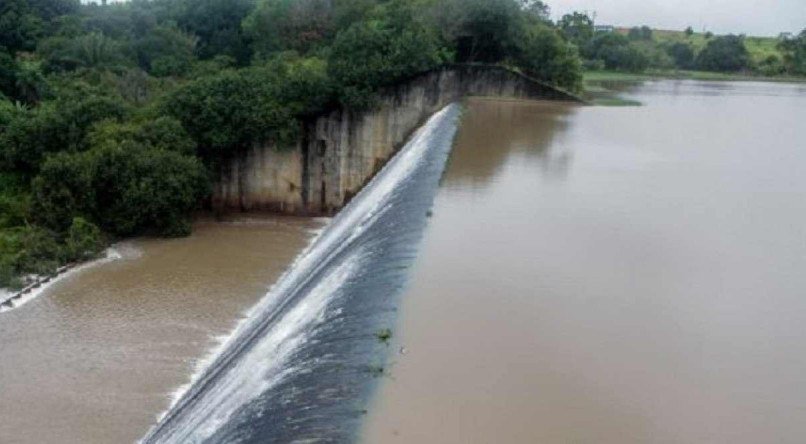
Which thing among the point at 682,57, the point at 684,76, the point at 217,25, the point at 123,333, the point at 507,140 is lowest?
the point at 123,333

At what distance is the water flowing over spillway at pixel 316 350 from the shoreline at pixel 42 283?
4.18 m

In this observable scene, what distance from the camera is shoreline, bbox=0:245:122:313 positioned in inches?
518

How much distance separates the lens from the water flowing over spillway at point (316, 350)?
5672 millimetres

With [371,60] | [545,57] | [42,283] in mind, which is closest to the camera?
[42,283]

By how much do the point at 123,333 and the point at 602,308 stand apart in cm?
773

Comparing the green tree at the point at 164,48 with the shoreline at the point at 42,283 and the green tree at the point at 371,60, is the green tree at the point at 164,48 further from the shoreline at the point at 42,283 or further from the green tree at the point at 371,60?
the shoreline at the point at 42,283

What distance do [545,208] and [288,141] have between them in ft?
35.2

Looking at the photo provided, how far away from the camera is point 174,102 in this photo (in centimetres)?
1978

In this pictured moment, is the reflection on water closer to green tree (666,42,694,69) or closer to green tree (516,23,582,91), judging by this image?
green tree (516,23,582,91)

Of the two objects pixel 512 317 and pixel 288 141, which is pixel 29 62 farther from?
pixel 512 317

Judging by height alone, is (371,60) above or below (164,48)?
below

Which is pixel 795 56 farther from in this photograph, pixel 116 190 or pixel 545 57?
pixel 116 190

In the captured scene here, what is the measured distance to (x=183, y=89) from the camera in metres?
20.1

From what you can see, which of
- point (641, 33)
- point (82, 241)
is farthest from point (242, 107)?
point (641, 33)
